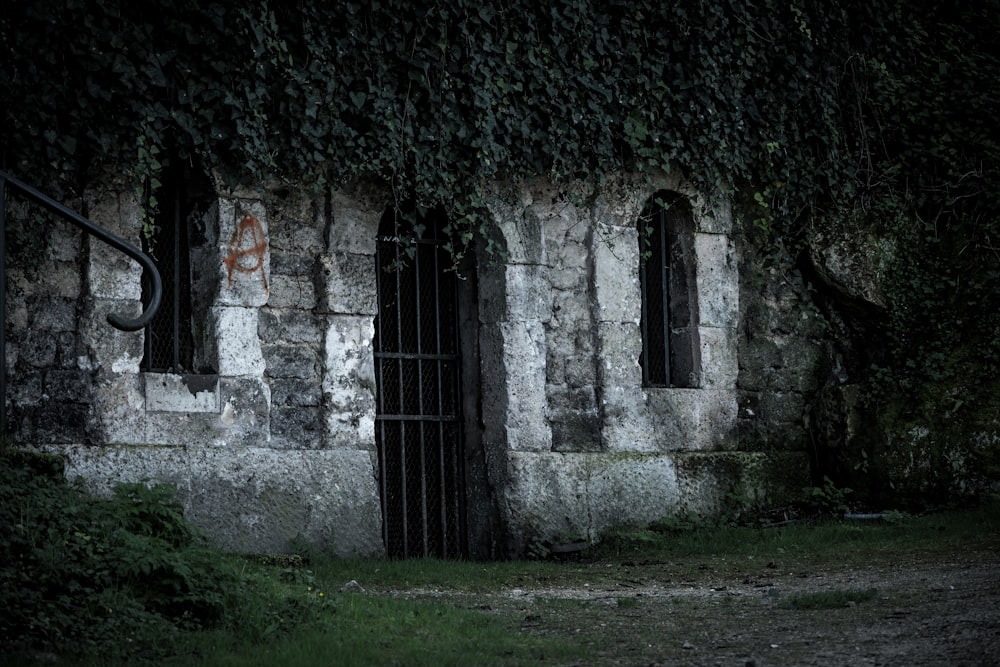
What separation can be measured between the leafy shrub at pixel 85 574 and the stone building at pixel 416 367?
134 cm

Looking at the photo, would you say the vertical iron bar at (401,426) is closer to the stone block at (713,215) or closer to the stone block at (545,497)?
the stone block at (545,497)

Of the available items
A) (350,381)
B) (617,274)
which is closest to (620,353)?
(617,274)

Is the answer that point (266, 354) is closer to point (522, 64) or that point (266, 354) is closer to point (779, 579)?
point (522, 64)

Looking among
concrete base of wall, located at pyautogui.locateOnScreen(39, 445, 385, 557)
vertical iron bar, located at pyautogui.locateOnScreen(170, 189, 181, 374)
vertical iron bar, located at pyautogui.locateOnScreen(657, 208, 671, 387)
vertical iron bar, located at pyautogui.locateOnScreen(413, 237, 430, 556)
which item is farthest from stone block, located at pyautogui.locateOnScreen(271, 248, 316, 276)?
vertical iron bar, located at pyautogui.locateOnScreen(657, 208, 671, 387)

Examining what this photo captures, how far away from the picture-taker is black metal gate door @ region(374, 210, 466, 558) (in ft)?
27.0

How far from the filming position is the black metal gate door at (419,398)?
8.23 m

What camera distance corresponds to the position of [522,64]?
826cm

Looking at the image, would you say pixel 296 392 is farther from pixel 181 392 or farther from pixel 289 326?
pixel 181 392

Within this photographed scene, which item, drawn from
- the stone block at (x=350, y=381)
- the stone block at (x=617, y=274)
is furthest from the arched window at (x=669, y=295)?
the stone block at (x=350, y=381)

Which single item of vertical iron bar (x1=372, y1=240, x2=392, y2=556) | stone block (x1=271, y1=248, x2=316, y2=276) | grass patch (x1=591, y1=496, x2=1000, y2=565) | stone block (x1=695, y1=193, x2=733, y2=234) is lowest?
grass patch (x1=591, y1=496, x2=1000, y2=565)

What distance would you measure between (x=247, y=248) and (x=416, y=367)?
1.50m

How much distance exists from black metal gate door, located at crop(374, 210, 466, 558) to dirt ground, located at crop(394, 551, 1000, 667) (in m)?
1.33

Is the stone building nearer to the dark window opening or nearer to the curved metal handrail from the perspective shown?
the dark window opening

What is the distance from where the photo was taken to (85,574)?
4715 millimetres
